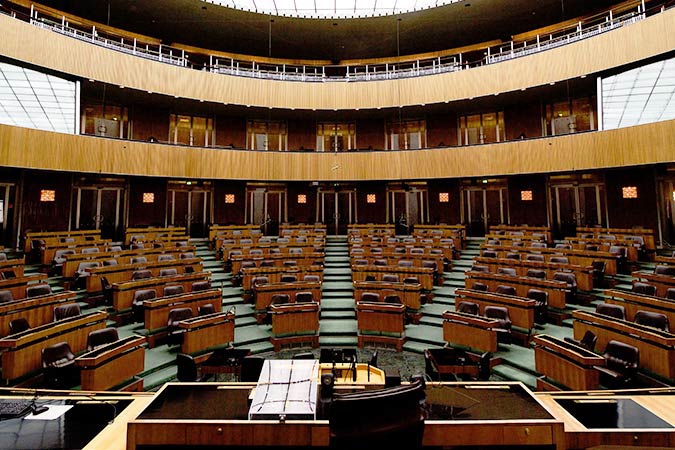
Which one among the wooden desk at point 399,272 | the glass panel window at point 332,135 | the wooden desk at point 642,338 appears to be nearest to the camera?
the wooden desk at point 642,338

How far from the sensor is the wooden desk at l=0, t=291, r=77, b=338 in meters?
5.43

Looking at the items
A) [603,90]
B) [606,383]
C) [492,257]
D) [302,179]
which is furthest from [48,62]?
[603,90]

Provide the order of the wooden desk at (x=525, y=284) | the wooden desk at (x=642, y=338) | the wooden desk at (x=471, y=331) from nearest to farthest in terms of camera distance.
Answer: the wooden desk at (x=642, y=338), the wooden desk at (x=471, y=331), the wooden desk at (x=525, y=284)

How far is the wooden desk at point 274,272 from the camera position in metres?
8.86

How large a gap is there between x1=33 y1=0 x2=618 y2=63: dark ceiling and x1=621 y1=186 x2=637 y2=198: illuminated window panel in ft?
23.7

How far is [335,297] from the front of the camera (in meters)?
9.20

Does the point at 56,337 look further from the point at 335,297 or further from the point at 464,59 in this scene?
the point at 464,59

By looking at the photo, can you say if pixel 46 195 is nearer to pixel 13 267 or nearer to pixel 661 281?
pixel 13 267

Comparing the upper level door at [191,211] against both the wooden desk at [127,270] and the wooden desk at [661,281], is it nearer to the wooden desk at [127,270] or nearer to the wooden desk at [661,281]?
the wooden desk at [127,270]

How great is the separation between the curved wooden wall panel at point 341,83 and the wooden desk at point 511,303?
939 cm

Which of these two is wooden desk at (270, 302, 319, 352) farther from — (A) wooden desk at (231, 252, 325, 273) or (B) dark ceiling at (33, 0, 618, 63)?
(B) dark ceiling at (33, 0, 618, 63)

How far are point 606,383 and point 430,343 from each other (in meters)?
2.84

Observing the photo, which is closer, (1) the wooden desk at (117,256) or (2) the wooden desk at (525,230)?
(1) the wooden desk at (117,256)

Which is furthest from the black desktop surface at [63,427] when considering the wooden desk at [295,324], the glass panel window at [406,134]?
the glass panel window at [406,134]
